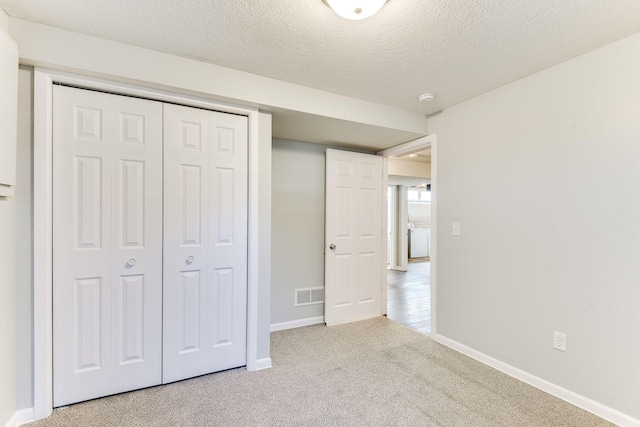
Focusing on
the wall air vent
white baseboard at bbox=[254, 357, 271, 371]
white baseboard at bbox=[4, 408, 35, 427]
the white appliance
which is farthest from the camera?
the white appliance

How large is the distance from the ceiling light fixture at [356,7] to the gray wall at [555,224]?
5.04ft

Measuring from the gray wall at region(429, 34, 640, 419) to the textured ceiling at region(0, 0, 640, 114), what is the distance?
276 millimetres

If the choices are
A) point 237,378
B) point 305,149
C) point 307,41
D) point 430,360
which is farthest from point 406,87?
point 237,378

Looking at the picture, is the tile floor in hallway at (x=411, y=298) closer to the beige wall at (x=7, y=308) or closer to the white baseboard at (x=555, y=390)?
the white baseboard at (x=555, y=390)

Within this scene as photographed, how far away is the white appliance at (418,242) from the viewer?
9023 mm

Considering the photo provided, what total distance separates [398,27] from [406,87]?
32.8 inches

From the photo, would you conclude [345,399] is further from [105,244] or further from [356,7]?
[356,7]

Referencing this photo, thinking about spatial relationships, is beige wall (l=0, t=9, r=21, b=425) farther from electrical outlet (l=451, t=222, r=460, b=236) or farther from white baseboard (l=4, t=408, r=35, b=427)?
electrical outlet (l=451, t=222, r=460, b=236)

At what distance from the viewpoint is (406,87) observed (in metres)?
2.54

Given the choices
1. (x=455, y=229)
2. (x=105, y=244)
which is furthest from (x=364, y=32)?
(x=105, y=244)

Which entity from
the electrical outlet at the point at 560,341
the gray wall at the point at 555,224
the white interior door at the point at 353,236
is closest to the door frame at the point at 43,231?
the white interior door at the point at 353,236

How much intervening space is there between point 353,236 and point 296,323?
117cm

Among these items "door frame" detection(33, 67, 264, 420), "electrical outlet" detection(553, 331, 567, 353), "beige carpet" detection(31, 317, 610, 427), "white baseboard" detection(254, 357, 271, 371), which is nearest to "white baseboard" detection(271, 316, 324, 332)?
"beige carpet" detection(31, 317, 610, 427)

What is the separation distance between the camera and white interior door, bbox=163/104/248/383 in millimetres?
2219
